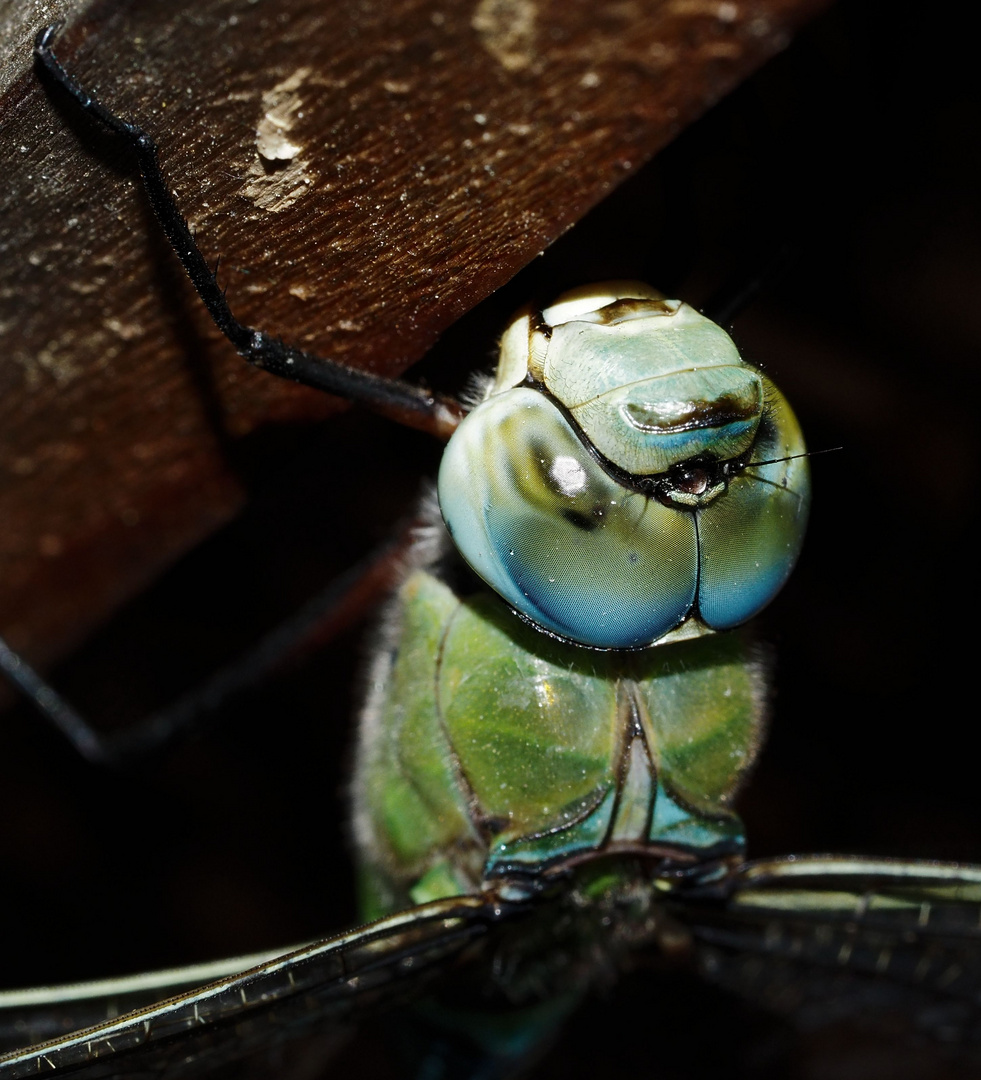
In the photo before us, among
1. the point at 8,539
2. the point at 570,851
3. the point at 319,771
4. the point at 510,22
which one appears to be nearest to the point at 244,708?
the point at 319,771

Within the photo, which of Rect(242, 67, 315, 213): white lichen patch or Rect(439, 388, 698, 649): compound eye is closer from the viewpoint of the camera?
Rect(242, 67, 315, 213): white lichen patch

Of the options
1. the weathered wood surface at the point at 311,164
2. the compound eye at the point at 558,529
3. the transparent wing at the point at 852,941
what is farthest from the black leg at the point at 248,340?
the transparent wing at the point at 852,941

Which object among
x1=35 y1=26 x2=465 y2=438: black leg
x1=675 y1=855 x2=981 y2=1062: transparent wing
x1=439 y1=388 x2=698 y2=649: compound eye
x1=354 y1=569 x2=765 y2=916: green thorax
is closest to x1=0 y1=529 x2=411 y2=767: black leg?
x1=354 y1=569 x2=765 y2=916: green thorax

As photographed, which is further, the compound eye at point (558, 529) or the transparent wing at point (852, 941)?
the transparent wing at point (852, 941)

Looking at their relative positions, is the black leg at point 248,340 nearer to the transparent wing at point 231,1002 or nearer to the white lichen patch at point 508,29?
the white lichen patch at point 508,29

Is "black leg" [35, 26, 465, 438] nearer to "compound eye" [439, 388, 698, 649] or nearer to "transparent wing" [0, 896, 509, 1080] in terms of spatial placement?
"compound eye" [439, 388, 698, 649]

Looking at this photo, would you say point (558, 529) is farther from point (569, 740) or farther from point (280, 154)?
point (280, 154)

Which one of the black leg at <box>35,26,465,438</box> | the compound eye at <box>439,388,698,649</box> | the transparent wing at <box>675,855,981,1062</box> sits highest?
the black leg at <box>35,26,465,438</box>
